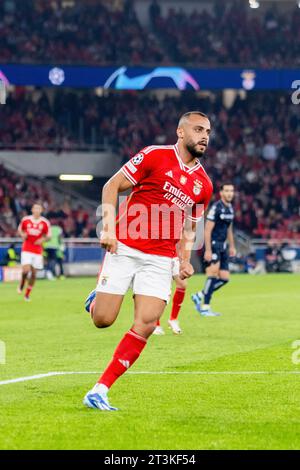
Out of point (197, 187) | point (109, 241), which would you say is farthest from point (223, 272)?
point (109, 241)

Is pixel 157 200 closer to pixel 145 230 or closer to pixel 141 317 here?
pixel 145 230

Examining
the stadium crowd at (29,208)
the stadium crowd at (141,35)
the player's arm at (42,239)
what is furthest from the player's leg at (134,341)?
the stadium crowd at (141,35)

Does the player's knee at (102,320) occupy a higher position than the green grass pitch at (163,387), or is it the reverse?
the player's knee at (102,320)

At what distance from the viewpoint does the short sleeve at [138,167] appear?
355 inches

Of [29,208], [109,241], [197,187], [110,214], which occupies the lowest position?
[29,208]

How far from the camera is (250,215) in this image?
4353 cm

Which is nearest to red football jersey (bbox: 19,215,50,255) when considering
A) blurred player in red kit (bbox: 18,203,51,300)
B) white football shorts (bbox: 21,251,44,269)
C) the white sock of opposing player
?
blurred player in red kit (bbox: 18,203,51,300)

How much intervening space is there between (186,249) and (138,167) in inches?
49.3

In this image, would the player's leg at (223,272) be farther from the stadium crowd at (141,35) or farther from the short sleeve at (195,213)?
the stadium crowd at (141,35)

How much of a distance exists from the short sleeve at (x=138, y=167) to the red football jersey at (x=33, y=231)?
16.5m

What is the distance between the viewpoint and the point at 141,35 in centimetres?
4988

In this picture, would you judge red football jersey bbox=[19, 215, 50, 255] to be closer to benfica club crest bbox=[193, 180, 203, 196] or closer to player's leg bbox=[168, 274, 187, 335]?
A: player's leg bbox=[168, 274, 187, 335]

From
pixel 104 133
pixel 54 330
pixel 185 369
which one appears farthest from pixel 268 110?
pixel 185 369

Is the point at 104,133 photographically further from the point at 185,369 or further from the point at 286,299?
the point at 185,369
